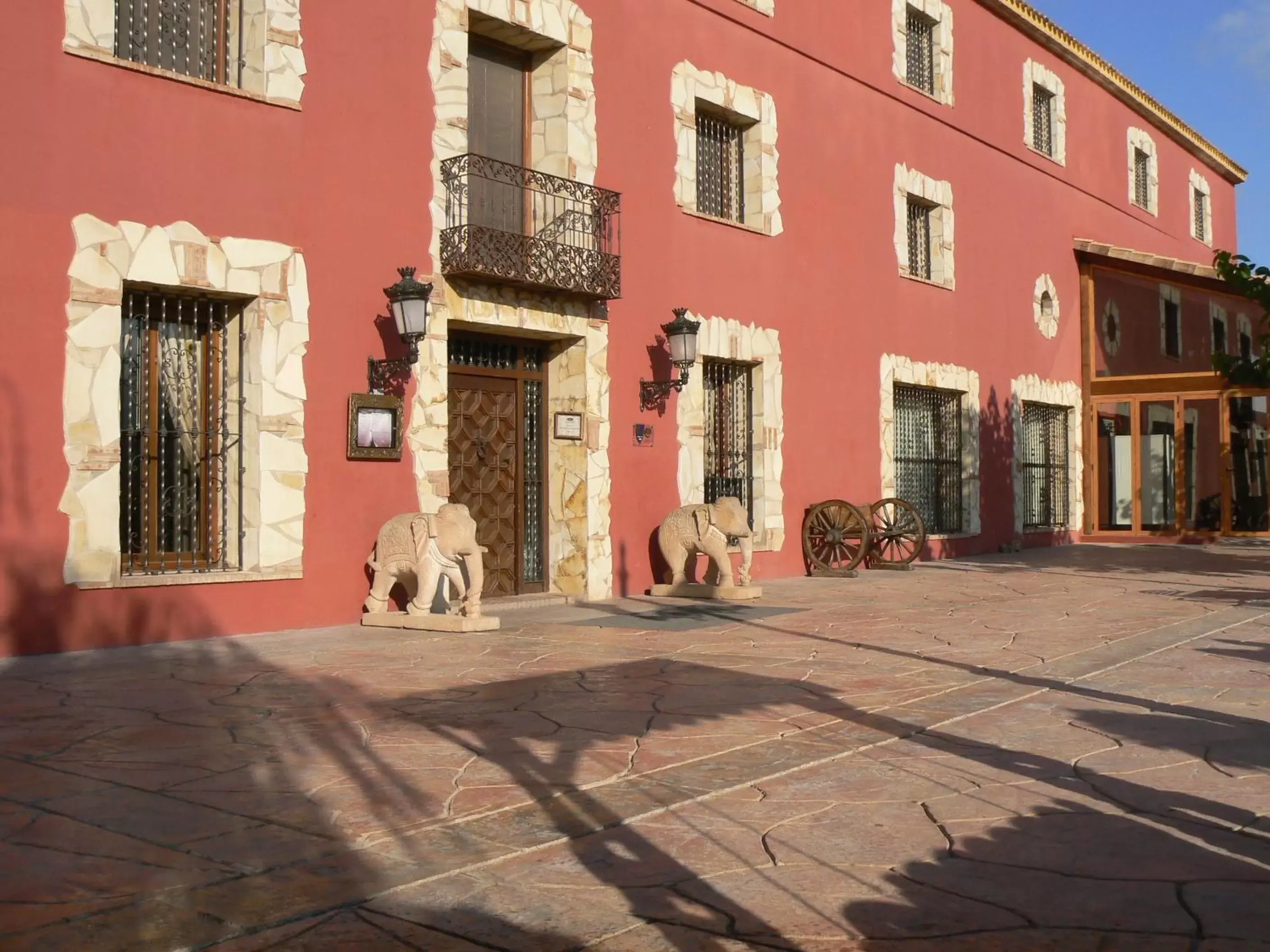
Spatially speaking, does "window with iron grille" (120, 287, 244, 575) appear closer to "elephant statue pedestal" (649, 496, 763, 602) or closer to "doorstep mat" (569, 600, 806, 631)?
"doorstep mat" (569, 600, 806, 631)

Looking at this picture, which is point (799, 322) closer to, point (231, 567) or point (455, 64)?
point (455, 64)

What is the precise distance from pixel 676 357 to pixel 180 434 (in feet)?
15.6

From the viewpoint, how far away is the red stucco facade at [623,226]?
7988mm

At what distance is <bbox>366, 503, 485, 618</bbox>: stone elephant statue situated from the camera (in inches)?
357

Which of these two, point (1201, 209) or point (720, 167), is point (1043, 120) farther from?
point (720, 167)

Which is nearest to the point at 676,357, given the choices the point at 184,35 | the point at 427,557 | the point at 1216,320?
the point at 427,557

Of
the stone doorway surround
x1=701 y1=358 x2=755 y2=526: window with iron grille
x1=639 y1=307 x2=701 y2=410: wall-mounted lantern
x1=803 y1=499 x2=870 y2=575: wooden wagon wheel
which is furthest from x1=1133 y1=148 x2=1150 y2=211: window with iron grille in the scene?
the stone doorway surround

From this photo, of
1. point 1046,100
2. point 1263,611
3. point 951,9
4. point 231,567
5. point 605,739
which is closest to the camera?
point 605,739

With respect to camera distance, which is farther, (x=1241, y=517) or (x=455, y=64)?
(x=1241, y=517)

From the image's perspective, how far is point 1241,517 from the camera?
21.6 metres

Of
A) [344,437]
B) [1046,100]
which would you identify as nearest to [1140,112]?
[1046,100]

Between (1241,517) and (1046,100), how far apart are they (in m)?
7.68

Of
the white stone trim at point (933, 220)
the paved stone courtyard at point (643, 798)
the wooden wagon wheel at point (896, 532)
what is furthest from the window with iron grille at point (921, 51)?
the paved stone courtyard at point (643, 798)

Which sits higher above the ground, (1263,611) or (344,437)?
(344,437)
